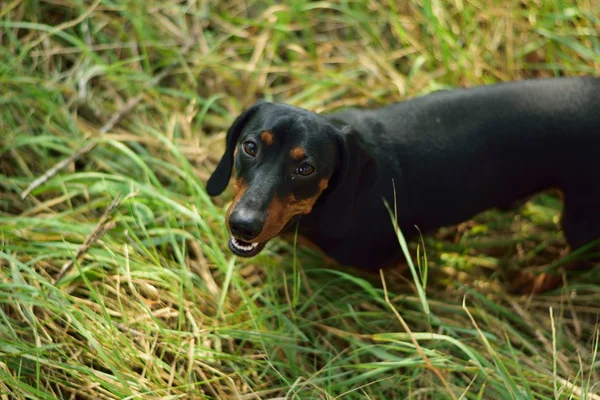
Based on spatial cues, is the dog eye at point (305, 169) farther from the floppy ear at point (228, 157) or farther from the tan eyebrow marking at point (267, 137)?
the floppy ear at point (228, 157)

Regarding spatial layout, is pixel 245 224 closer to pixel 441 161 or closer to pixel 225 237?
pixel 225 237

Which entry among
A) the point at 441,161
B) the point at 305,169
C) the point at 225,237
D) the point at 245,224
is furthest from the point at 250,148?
the point at 441,161

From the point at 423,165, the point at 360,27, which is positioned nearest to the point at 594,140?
the point at 423,165

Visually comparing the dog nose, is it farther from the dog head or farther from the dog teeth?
the dog teeth

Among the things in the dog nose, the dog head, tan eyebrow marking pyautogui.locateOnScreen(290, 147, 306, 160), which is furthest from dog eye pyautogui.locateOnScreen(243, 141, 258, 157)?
the dog nose

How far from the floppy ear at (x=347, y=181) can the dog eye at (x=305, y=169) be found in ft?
0.56

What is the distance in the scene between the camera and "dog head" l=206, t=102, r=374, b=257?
237 cm

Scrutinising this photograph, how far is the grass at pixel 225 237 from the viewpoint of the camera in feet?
8.48

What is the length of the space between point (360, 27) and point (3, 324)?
2.70 m

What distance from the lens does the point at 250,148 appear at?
2.49 meters

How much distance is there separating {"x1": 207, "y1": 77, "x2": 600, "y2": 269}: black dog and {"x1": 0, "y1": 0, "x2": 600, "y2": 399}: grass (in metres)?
0.26

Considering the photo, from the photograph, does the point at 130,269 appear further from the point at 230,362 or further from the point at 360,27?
the point at 360,27

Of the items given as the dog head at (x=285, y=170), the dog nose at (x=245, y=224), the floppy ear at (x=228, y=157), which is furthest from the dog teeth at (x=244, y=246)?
the floppy ear at (x=228, y=157)

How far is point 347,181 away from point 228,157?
526mm
